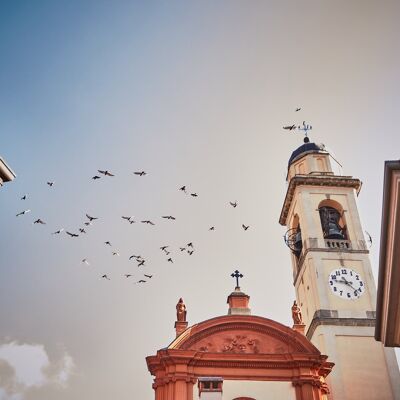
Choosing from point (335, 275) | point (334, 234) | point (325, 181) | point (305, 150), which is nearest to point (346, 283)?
point (335, 275)

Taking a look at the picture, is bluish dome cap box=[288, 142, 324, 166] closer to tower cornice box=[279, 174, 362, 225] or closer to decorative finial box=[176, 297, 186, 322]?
tower cornice box=[279, 174, 362, 225]

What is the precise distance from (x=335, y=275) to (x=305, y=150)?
28.2ft

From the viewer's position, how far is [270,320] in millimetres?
19406

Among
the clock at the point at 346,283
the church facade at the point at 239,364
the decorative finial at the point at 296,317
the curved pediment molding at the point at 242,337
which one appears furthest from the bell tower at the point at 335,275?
the curved pediment molding at the point at 242,337

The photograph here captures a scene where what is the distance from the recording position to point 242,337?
19.0 m

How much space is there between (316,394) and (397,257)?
9615 mm

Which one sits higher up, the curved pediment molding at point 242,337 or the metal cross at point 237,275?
the metal cross at point 237,275

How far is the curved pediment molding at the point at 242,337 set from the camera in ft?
61.2

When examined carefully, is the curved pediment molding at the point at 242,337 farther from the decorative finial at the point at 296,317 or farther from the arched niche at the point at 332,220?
the arched niche at the point at 332,220

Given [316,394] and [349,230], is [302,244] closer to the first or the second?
[349,230]

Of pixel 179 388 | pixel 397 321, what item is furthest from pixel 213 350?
pixel 397 321

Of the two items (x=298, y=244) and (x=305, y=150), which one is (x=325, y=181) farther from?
(x=298, y=244)

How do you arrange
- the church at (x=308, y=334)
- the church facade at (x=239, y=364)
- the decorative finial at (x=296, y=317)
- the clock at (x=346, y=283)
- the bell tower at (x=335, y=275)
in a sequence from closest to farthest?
1. the church facade at (x=239, y=364)
2. the church at (x=308, y=334)
3. the bell tower at (x=335, y=275)
4. the decorative finial at (x=296, y=317)
5. the clock at (x=346, y=283)

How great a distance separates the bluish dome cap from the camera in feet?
94.3
